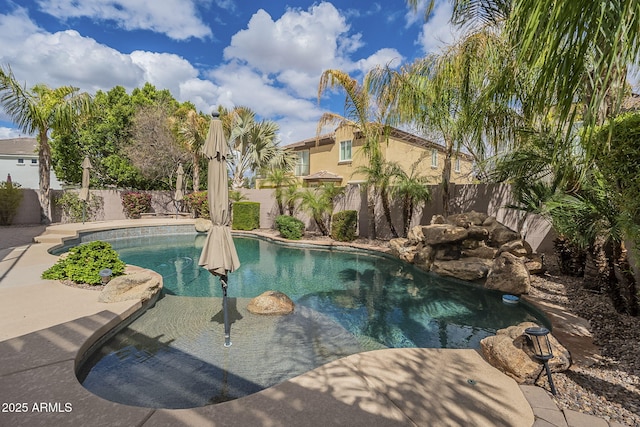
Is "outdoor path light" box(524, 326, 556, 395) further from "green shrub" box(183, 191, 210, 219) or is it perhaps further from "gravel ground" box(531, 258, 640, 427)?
"green shrub" box(183, 191, 210, 219)

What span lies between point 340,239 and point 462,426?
33.9 ft

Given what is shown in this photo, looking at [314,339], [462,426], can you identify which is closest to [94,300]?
[314,339]

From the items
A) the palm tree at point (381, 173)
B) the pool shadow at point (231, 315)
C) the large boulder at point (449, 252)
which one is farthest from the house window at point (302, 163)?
the pool shadow at point (231, 315)

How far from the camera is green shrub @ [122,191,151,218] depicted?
63.6 feet

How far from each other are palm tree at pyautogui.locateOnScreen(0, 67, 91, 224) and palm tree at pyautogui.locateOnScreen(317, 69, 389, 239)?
40.0ft

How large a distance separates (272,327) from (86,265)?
14.8 feet

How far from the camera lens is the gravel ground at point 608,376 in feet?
9.04

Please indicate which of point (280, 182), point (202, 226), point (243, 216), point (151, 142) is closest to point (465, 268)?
point (280, 182)

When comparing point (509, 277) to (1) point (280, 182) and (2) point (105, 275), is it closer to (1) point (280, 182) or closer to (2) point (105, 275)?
(2) point (105, 275)

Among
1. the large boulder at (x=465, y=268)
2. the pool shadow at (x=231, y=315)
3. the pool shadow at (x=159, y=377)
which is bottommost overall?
the pool shadow at (x=231, y=315)

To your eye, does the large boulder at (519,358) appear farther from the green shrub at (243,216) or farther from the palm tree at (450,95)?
the green shrub at (243,216)

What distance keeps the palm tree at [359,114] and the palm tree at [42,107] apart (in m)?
12.2

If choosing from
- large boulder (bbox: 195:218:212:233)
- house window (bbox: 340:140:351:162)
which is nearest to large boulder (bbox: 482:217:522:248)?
house window (bbox: 340:140:351:162)

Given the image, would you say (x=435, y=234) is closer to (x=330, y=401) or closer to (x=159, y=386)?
(x=330, y=401)
